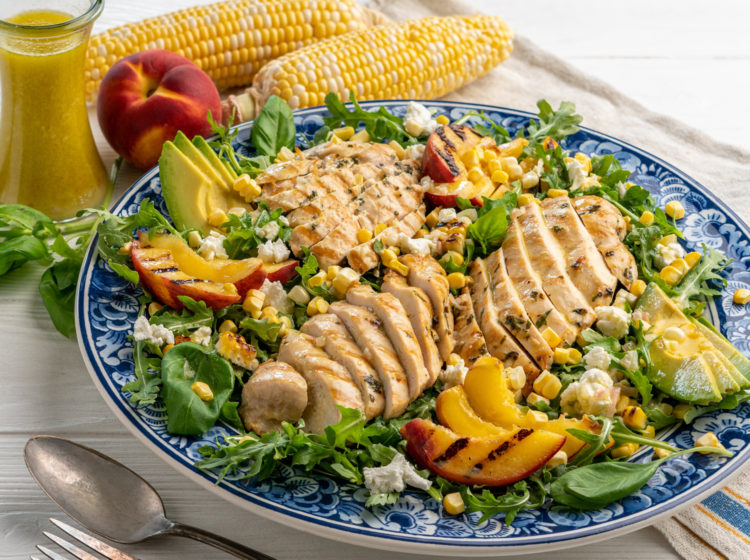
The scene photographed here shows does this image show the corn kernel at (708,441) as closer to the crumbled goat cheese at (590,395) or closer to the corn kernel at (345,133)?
the crumbled goat cheese at (590,395)

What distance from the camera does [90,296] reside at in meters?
4.50

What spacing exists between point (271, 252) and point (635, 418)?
220 centimetres

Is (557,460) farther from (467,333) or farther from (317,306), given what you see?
(317,306)

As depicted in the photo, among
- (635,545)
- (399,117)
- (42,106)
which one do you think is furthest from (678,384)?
(42,106)

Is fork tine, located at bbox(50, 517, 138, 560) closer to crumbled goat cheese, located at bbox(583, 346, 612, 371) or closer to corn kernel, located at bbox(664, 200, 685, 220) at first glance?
crumbled goat cheese, located at bbox(583, 346, 612, 371)

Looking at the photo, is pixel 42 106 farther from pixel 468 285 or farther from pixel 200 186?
pixel 468 285

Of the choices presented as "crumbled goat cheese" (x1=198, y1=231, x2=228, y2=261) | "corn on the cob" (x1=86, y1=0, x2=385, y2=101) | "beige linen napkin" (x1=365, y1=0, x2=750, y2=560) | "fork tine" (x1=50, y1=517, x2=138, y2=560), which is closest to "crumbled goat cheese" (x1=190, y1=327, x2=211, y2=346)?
"crumbled goat cheese" (x1=198, y1=231, x2=228, y2=261)

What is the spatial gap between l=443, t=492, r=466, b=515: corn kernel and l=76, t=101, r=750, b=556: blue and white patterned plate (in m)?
0.03

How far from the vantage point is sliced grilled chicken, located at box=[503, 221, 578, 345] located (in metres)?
4.49

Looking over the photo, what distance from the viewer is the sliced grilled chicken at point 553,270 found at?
15.0 feet

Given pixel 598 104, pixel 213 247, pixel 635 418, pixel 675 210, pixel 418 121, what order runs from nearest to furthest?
pixel 635 418, pixel 213 247, pixel 675 210, pixel 418 121, pixel 598 104

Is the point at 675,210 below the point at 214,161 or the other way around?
the other way around

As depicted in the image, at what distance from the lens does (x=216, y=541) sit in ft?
12.0

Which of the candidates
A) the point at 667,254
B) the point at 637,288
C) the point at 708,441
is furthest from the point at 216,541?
the point at 667,254
